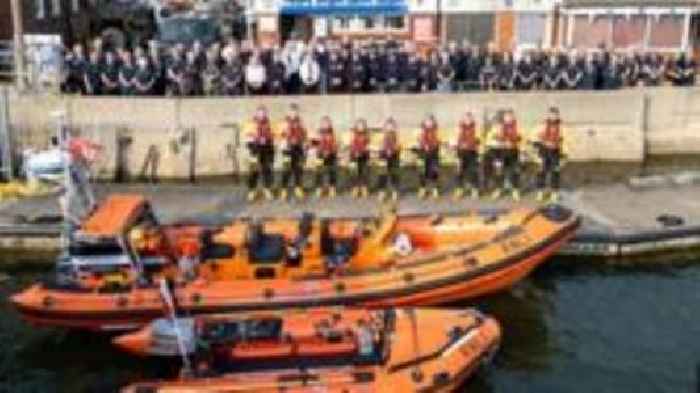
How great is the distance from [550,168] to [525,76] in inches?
169

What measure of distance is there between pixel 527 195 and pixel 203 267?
6750 mm

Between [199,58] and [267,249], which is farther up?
[199,58]

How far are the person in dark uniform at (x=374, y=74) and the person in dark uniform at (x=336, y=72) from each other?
50 cm

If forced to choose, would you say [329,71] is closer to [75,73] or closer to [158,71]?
[158,71]

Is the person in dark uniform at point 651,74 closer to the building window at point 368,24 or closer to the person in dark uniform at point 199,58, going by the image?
the building window at point 368,24

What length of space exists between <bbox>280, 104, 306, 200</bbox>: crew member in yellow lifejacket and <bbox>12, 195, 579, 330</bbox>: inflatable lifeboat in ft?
10.9

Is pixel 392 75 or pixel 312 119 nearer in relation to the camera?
pixel 312 119

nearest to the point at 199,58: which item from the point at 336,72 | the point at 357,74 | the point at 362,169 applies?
the point at 336,72

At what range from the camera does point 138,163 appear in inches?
858

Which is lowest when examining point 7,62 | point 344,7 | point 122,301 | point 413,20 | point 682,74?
point 122,301

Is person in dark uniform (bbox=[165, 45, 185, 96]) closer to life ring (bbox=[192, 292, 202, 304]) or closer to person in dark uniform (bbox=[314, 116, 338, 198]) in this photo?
person in dark uniform (bbox=[314, 116, 338, 198])

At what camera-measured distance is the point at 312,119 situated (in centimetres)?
2241

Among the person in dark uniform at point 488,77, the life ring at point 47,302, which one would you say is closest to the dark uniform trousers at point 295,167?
the person in dark uniform at point 488,77

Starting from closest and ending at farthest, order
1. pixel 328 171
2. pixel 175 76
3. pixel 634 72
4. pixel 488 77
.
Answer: pixel 328 171 < pixel 175 76 < pixel 488 77 < pixel 634 72
